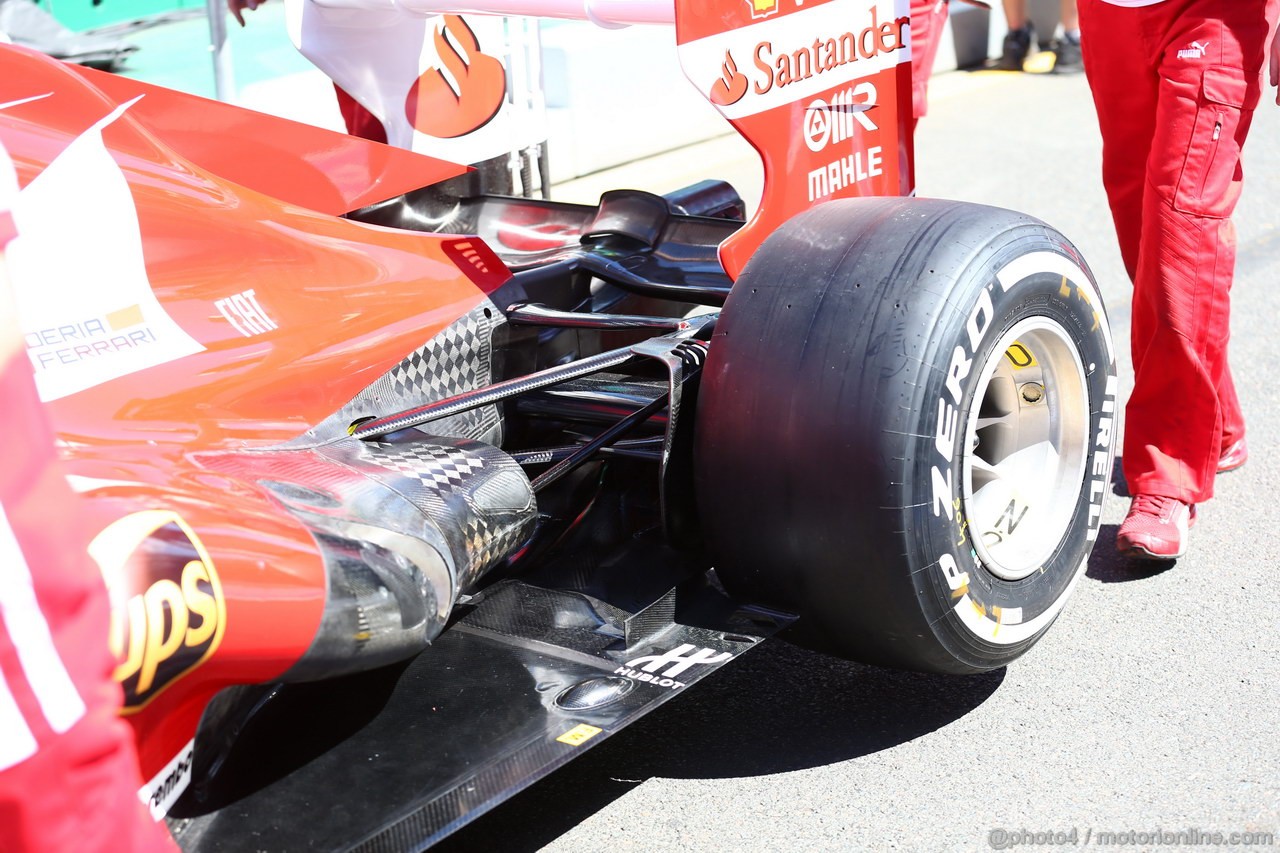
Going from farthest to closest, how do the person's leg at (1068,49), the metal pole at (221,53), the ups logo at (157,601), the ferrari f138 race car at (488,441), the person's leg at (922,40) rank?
the person's leg at (1068,49) → the metal pole at (221,53) → the person's leg at (922,40) → the ferrari f138 race car at (488,441) → the ups logo at (157,601)

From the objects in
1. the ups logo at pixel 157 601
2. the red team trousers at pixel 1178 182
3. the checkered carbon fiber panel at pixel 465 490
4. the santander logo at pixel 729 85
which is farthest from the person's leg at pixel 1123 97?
the ups logo at pixel 157 601

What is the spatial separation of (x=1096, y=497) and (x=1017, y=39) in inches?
271

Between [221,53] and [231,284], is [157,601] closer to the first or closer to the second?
[231,284]

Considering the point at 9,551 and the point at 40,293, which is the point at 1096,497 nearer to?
the point at 40,293

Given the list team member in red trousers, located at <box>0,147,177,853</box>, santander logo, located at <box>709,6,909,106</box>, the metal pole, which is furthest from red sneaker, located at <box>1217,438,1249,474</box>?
the metal pole

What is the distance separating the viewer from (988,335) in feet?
7.82

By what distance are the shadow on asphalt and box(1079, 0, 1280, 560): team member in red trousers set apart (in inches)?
31.8

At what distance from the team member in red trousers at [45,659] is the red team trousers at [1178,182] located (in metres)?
2.57

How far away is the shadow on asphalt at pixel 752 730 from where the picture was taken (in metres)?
2.40

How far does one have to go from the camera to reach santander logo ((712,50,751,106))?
272cm

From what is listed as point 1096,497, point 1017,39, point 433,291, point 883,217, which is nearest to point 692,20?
point 883,217

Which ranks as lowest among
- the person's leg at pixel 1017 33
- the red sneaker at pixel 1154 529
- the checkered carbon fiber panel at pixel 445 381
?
the red sneaker at pixel 1154 529

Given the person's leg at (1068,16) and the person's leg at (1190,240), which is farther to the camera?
the person's leg at (1068,16)

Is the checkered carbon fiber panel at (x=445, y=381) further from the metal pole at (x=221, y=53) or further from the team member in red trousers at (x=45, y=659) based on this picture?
the metal pole at (x=221, y=53)
